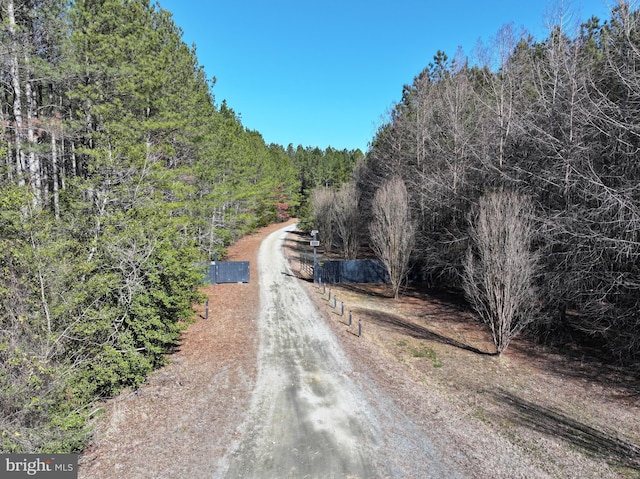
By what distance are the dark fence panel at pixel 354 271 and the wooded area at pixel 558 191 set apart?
4.91 meters

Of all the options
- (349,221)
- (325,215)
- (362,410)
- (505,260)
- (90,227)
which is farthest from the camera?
(325,215)

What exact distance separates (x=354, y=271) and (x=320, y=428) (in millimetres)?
18477

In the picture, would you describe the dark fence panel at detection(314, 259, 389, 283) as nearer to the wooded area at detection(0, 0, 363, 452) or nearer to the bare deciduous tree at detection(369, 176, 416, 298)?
the bare deciduous tree at detection(369, 176, 416, 298)

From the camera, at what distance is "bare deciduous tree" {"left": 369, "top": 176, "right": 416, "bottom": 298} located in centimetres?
2130

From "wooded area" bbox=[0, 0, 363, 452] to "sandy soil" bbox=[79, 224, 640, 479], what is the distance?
4.54 feet

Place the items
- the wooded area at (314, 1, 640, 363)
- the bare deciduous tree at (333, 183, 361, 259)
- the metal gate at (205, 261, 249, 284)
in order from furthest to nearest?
1. the bare deciduous tree at (333, 183, 361, 259)
2. the metal gate at (205, 261, 249, 284)
3. the wooded area at (314, 1, 640, 363)

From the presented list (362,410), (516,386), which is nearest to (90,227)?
(362,410)

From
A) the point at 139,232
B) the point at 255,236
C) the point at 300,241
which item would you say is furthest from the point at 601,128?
the point at 255,236

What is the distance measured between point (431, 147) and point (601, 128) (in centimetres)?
1167

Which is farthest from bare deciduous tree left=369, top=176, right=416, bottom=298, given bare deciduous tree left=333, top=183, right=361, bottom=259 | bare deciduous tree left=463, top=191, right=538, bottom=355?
bare deciduous tree left=333, top=183, right=361, bottom=259

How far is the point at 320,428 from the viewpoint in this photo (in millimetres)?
8531

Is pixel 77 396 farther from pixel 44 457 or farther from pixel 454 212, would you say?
pixel 454 212

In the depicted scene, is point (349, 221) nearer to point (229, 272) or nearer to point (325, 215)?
point (325, 215)

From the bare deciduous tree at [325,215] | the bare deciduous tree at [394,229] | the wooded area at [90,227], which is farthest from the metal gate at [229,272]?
the bare deciduous tree at [325,215]
